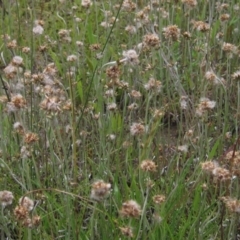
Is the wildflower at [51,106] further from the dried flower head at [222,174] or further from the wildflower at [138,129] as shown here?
the dried flower head at [222,174]

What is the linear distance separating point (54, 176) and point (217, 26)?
1.32m

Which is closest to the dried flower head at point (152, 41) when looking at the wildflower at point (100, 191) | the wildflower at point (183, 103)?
the wildflower at point (183, 103)

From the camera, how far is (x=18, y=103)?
4.82 ft

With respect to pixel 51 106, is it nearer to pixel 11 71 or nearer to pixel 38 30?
pixel 11 71

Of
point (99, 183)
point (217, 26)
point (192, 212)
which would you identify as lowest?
point (192, 212)

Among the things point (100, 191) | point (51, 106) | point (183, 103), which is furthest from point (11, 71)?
point (100, 191)

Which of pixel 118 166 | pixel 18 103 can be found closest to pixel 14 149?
pixel 118 166

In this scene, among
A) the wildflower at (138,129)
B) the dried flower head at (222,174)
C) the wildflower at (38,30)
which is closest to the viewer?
the dried flower head at (222,174)

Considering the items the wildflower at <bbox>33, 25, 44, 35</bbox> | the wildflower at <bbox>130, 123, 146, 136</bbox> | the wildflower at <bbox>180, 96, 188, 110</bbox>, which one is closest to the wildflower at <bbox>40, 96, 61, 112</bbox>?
the wildflower at <bbox>130, 123, 146, 136</bbox>

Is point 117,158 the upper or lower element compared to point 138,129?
lower

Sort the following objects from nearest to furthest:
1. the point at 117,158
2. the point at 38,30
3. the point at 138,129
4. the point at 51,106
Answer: the point at 51,106 → the point at 138,129 → the point at 117,158 → the point at 38,30

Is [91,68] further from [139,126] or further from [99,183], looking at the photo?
[99,183]

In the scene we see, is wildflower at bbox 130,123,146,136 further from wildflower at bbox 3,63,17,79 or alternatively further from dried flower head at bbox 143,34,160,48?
wildflower at bbox 3,63,17,79

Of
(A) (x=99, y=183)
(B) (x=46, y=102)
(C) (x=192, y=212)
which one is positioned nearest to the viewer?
(A) (x=99, y=183)
